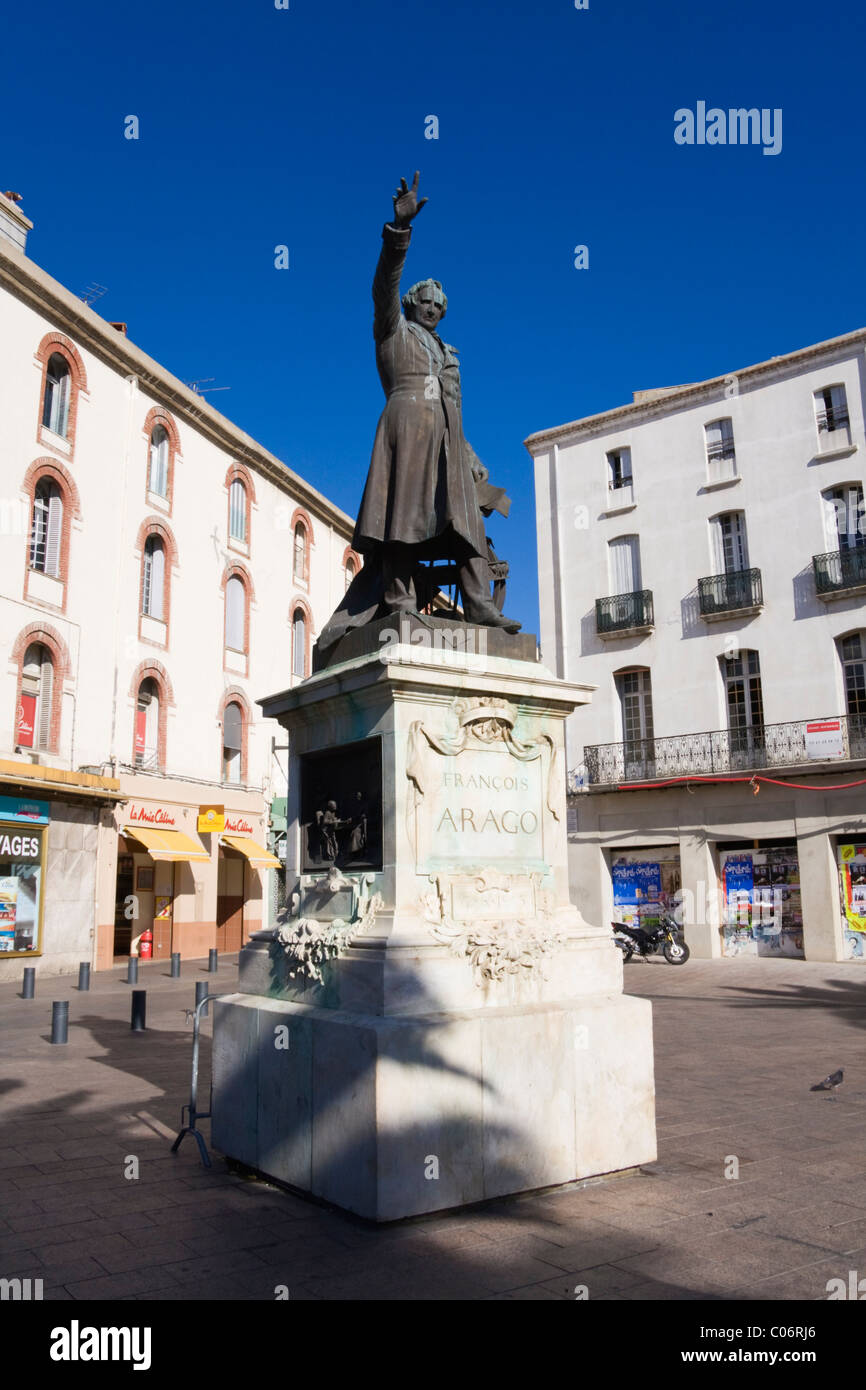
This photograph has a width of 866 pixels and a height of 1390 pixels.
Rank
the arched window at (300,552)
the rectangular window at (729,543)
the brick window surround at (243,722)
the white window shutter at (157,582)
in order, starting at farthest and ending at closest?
the arched window at (300,552), the brick window surround at (243,722), the white window shutter at (157,582), the rectangular window at (729,543)

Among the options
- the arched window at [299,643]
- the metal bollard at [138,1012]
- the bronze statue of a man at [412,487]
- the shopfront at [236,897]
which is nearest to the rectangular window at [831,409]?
the arched window at [299,643]

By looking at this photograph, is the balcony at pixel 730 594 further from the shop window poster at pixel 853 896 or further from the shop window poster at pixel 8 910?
the shop window poster at pixel 8 910

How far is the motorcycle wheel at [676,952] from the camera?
2434cm

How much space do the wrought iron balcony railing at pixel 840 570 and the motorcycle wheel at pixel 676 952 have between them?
9.69 m

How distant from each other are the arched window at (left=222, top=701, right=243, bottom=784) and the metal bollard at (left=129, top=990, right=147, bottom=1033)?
60.5ft

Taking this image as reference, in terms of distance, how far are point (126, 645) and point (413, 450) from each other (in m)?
22.0

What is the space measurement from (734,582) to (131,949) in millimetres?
19294

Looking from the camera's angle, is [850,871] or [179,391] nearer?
[850,871]

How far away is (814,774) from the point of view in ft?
83.0

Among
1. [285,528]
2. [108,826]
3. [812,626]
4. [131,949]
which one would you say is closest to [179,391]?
[285,528]

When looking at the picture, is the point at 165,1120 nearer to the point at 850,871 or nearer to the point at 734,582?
the point at 850,871

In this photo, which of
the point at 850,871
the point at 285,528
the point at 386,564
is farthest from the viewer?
the point at 285,528

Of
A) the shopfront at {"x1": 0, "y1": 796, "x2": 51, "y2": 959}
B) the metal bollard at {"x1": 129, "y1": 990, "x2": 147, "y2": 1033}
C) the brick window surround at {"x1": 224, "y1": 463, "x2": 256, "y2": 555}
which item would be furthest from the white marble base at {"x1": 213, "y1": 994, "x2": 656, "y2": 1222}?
the brick window surround at {"x1": 224, "y1": 463, "x2": 256, "y2": 555}

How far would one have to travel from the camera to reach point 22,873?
74.9 ft
